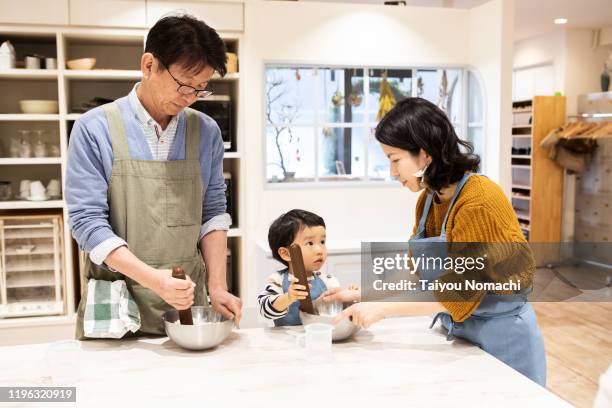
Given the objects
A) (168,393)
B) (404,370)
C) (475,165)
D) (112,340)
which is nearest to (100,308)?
(112,340)

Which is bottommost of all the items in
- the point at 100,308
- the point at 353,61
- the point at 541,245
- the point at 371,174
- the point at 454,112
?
the point at 541,245

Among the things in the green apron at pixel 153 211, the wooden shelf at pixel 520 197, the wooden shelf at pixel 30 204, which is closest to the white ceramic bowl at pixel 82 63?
the wooden shelf at pixel 30 204

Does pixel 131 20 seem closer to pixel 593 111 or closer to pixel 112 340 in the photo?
pixel 112 340

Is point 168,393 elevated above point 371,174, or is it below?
below

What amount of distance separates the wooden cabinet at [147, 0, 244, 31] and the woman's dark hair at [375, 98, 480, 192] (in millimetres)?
2364

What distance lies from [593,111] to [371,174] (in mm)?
4102

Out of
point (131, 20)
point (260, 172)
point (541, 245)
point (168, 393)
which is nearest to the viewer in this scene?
point (168, 393)

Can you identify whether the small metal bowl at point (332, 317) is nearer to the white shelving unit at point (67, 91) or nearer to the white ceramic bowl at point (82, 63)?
the white shelving unit at point (67, 91)

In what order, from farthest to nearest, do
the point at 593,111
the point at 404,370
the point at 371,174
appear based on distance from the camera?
the point at 593,111
the point at 371,174
the point at 404,370

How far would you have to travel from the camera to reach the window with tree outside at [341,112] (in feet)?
13.1

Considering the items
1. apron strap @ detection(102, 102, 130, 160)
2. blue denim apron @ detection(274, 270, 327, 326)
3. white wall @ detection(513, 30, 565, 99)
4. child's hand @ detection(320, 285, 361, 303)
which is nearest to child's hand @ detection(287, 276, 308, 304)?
child's hand @ detection(320, 285, 361, 303)

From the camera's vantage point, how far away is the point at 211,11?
3670 millimetres

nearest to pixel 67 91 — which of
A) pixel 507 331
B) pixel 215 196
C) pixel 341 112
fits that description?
pixel 341 112

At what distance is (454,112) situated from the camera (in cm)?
429
